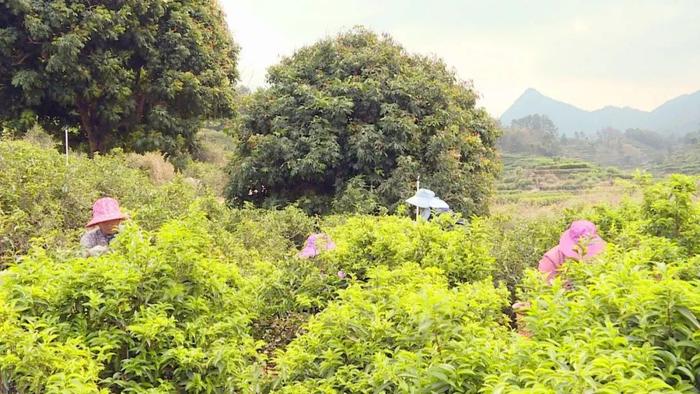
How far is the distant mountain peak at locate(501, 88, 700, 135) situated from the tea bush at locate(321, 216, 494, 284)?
7625cm

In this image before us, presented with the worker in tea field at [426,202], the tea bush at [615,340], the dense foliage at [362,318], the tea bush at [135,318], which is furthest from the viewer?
the worker in tea field at [426,202]

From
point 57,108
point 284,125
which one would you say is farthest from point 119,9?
point 284,125

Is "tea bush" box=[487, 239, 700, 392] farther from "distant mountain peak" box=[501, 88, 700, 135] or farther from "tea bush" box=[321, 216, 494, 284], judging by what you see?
"distant mountain peak" box=[501, 88, 700, 135]

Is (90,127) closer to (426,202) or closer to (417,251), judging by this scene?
(426,202)

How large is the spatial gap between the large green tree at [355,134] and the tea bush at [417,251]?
3915mm

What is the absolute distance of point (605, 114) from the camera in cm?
9669

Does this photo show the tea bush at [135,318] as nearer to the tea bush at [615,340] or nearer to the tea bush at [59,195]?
the tea bush at [615,340]

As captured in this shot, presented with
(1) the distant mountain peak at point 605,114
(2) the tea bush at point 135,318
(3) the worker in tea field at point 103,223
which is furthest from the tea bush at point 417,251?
(1) the distant mountain peak at point 605,114

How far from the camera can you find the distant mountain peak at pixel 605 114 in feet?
267

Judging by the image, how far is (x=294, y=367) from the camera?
2.59m

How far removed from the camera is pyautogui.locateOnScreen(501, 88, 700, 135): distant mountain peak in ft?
267

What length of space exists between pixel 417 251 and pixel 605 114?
104622mm

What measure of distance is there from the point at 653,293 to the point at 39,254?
113 inches

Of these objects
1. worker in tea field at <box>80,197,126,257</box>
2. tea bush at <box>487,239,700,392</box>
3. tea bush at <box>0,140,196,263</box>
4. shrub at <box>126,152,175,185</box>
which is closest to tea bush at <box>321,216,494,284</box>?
tea bush at <box>487,239,700,392</box>
